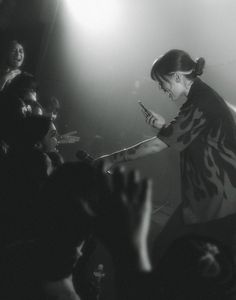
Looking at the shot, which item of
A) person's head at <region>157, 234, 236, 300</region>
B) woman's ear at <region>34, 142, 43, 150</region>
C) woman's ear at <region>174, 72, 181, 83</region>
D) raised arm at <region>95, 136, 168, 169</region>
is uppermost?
woman's ear at <region>174, 72, 181, 83</region>

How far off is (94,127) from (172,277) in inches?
358

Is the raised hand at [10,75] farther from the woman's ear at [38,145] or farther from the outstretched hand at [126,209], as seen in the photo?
the outstretched hand at [126,209]

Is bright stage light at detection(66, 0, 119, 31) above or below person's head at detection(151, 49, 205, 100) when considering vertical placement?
below

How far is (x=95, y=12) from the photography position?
31.2 ft

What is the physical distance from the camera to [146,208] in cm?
154

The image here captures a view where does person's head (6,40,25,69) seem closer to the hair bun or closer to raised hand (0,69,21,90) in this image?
raised hand (0,69,21,90)

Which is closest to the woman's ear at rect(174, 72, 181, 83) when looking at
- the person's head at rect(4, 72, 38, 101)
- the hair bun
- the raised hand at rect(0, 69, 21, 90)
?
the hair bun

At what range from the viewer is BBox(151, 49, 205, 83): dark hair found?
4.14m

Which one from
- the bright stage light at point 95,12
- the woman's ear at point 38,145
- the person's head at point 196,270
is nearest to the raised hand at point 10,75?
the woman's ear at point 38,145

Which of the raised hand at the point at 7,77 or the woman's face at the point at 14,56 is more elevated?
the woman's face at the point at 14,56

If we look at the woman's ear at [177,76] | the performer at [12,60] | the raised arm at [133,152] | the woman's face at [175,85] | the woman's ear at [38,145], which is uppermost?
the woman's ear at [177,76]

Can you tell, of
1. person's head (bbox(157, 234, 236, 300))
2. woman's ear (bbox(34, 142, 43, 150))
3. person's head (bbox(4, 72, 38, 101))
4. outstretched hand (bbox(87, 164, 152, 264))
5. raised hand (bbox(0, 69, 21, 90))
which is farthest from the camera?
raised hand (bbox(0, 69, 21, 90))

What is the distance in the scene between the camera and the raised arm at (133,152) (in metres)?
3.73

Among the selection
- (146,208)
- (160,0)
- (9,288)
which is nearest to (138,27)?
(160,0)
